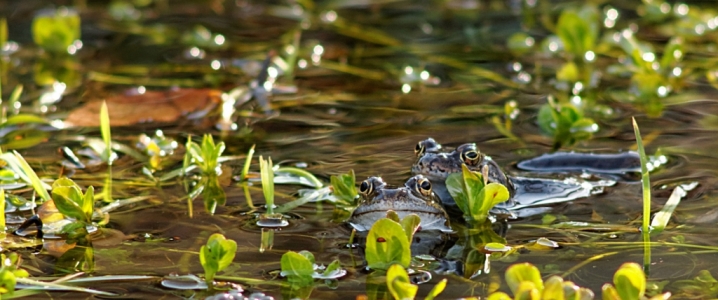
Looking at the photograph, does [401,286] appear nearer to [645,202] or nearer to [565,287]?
[565,287]

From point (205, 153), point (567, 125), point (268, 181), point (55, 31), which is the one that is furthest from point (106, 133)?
point (55, 31)

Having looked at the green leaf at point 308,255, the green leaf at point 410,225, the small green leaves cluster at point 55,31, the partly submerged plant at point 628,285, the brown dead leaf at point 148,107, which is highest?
the small green leaves cluster at point 55,31

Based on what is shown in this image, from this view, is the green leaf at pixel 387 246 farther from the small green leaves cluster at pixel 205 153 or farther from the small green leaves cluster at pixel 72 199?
the small green leaves cluster at pixel 205 153

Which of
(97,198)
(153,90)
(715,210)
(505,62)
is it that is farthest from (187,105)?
(715,210)

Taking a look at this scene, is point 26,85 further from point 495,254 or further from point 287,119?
point 495,254

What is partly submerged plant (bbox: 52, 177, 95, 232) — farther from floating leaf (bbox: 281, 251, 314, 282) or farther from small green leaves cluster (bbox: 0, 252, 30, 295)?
floating leaf (bbox: 281, 251, 314, 282)

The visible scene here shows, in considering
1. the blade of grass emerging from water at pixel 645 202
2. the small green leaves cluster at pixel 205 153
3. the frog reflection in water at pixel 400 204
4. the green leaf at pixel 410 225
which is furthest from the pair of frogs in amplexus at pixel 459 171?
the small green leaves cluster at pixel 205 153
